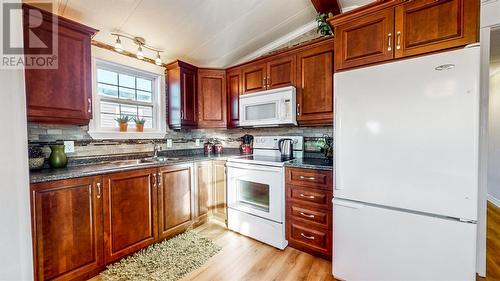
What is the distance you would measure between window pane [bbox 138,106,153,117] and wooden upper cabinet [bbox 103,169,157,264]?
1.06 meters

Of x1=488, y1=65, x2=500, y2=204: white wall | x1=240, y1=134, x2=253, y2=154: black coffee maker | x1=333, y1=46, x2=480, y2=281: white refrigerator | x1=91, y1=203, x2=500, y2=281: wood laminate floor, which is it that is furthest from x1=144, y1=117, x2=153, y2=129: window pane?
x1=488, y1=65, x2=500, y2=204: white wall

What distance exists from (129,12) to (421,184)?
2.77m

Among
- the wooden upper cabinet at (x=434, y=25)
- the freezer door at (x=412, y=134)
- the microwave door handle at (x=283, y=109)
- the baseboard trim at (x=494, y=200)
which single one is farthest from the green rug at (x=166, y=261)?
the baseboard trim at (x=494, y=200)

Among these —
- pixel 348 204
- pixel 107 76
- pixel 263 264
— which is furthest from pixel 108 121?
pixel 348 204

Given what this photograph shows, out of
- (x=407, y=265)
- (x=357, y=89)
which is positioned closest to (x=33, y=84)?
(x=357, y=89)

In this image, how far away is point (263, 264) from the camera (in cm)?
191

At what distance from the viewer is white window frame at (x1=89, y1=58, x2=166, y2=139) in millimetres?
2188

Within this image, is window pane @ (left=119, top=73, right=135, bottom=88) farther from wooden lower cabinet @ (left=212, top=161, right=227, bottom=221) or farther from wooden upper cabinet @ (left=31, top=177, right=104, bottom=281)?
wooden lower cabinet @ (left=212, top=161, right=227, bottom=221)

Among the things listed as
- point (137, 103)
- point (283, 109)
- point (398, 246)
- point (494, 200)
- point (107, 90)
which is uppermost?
point (107, 90)

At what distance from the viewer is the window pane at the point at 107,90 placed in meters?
2.29

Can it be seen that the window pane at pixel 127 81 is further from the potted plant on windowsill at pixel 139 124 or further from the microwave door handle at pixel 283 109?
the microwave door handle at pixel 283 109

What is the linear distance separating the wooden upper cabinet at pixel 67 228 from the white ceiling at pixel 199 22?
1500mm

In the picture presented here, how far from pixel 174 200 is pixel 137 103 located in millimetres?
1390

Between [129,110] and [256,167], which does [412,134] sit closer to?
[256,167]
